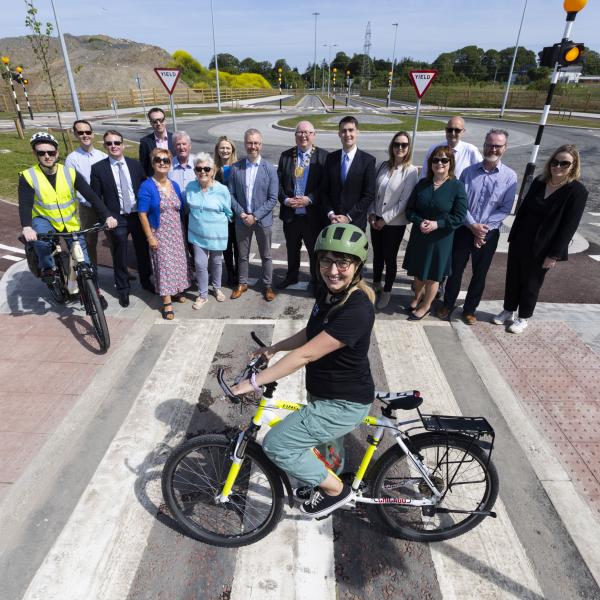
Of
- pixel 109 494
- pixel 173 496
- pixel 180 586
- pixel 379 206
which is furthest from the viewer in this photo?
pixel 379 206

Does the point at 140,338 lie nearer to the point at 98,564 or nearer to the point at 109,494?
the point at 109,494

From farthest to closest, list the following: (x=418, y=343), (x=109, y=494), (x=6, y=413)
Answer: (x=418, y=343), (x=6, y=413), (x=109, y=494)

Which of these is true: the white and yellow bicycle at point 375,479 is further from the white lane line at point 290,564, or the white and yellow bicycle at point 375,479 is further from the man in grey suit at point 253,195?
the man in grey suit at point 253,195

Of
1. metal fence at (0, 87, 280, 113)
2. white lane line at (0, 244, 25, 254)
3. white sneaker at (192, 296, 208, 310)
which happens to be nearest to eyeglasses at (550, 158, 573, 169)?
white sneaker at (192, 296, 208, 310)

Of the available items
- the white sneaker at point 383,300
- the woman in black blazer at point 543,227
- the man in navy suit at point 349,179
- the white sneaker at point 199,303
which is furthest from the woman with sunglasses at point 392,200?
the white sneaker at point 199,303

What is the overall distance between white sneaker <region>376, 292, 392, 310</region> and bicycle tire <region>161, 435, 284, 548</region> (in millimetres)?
3237

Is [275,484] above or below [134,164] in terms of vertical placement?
below

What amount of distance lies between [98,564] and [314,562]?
1411 mm

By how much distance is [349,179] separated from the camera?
17.2 feet

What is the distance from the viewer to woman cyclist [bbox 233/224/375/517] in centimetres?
221

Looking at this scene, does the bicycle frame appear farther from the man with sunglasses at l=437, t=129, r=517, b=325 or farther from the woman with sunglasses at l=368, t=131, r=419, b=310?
the woman with sunglasses at l=368, t=131, r=419, b=310

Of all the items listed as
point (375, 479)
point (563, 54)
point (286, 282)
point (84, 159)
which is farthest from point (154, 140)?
point (563, 54)

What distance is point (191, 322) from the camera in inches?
210

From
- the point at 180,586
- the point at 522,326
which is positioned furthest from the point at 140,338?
the point at 522,326
